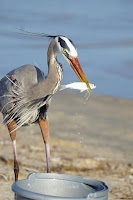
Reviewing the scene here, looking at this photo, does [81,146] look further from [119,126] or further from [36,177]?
[36,177]

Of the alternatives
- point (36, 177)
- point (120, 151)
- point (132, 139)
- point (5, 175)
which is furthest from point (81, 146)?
point (36, 177)

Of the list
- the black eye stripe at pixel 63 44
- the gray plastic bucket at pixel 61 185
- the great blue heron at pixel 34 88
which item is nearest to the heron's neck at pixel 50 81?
the great blue heron at pixel 34 88

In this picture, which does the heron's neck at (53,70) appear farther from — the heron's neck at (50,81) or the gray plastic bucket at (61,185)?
the gray plastic bucket at (61,185)

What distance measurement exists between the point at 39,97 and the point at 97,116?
686 cm

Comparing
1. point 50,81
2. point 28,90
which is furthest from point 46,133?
point 50,81

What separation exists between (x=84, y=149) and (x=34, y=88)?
11.3ft

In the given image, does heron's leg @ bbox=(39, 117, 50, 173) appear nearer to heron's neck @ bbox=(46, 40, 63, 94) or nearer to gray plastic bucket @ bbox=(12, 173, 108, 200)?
heron's neck @ bbox=(46, 40, 63, 94)

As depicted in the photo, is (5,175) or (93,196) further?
(5,175)

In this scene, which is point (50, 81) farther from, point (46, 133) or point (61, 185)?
point (61, 185)

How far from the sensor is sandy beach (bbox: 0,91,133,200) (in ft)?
20.3

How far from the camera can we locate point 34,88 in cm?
481

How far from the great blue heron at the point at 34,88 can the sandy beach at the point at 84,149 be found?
0.32 metres

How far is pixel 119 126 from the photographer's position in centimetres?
1062

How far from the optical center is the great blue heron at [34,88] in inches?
181
